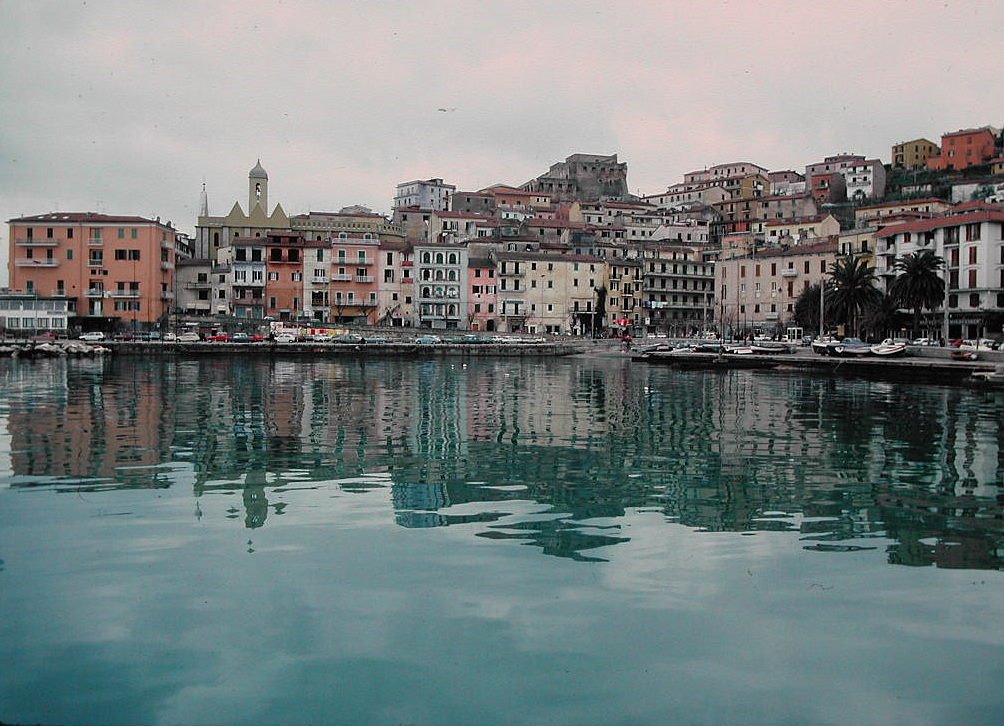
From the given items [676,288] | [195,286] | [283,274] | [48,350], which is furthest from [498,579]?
[676,288]

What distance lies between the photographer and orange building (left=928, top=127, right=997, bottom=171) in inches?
4867

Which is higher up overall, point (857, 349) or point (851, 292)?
point (851, 292)

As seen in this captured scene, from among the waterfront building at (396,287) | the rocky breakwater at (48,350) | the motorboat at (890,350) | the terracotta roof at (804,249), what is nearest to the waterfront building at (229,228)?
the waterfront building at (396,287)

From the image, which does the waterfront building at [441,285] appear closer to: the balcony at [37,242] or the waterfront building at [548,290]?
the waterfront building at [548,290]

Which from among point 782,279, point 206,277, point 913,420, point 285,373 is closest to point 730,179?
point 782,279

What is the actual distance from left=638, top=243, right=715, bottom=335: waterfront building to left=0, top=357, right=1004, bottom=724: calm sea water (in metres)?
79.9

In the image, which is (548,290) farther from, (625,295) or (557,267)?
(625,295)

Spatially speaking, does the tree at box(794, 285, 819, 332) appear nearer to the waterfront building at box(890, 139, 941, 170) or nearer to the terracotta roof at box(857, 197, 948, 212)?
the terracotta roof at box(857, 197, 948, 212)

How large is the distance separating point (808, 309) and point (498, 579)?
78.7 m

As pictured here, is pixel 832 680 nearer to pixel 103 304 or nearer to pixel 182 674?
pixel 182 674

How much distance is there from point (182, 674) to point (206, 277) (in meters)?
90.2

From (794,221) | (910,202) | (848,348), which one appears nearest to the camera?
(848,348)

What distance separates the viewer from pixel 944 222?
7325cm

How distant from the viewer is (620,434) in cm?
2469
